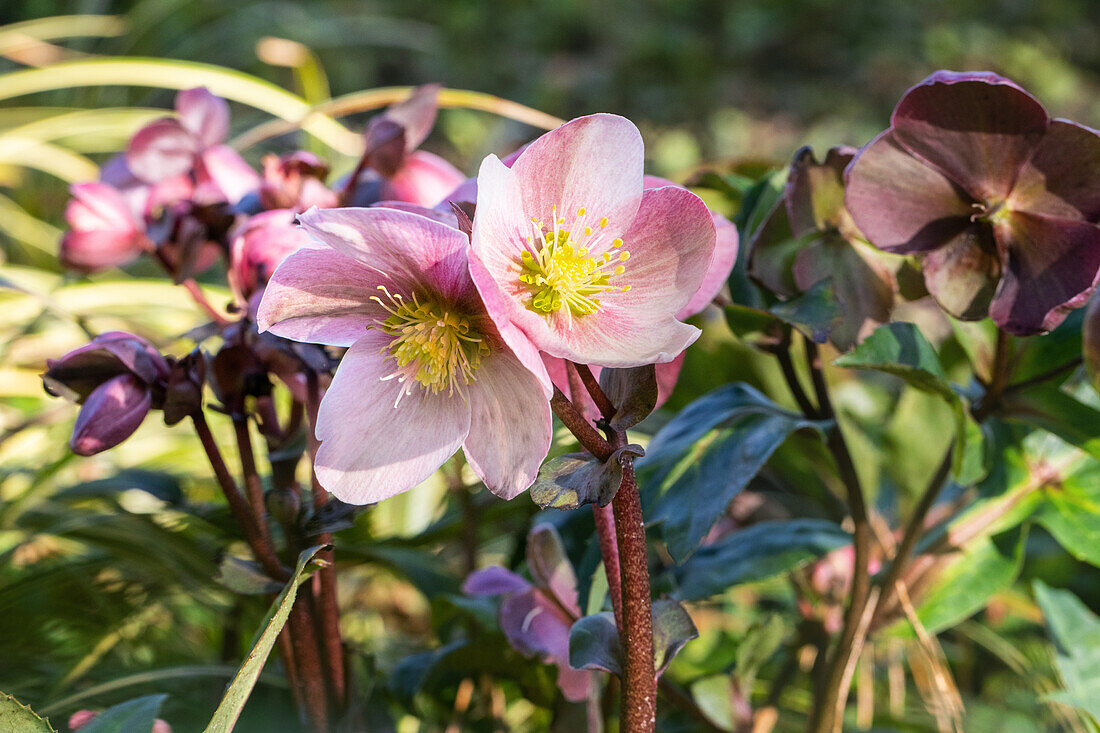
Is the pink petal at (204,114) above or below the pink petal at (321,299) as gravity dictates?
below

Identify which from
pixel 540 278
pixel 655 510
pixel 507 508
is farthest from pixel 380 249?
pixel 507 508

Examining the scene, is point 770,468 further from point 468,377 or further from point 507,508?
point 468,377

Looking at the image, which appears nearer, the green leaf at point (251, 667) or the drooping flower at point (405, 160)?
the green leaf at point (251, 667)

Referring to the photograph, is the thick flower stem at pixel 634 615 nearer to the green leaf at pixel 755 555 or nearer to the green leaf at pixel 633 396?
the green leaf at pixel 633 396

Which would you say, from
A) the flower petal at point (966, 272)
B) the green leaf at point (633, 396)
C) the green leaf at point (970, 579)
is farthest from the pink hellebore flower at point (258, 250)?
the green leaf at point (970, 579)

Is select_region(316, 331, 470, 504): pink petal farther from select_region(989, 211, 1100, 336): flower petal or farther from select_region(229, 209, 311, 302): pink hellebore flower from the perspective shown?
select_region(989, 211, 1100, 336): flower petal

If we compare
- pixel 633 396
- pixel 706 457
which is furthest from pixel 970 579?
pixel 633 396
